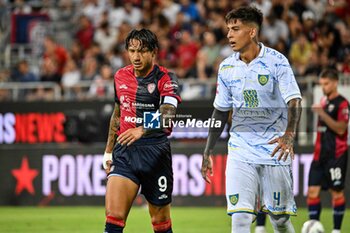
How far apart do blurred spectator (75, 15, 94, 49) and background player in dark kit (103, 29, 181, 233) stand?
14.2 meters

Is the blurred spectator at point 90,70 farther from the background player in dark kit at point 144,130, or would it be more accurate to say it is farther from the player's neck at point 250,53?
the player's neck at point 250,53

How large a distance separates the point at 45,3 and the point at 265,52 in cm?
1742

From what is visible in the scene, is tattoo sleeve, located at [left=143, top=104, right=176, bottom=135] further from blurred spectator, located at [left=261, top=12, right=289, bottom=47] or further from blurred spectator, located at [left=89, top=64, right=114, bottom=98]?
blurred spectator, located at [left=261, top=12, right=289, bottom=47]

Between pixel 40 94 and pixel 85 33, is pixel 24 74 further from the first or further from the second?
pixel 85 33

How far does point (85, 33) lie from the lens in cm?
2386

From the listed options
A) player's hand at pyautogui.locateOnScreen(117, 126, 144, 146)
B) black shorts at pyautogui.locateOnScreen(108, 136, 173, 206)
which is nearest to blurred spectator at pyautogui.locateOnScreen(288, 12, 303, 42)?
black shorts at pyautogui.locateOnScreen(108, 136, 173, 206)

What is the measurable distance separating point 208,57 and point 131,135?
11.4 m

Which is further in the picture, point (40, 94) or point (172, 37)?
point (172, 37)

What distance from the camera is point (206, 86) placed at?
1912 cm

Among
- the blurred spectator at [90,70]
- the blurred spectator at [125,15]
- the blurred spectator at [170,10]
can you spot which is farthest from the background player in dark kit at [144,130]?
the blurred spectator at [125,15]

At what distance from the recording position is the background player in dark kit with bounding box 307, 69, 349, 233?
44.7 feet

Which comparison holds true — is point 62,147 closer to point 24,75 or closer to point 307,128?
point 24,75

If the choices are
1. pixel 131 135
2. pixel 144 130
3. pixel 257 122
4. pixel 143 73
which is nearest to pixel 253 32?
pixel 257 122

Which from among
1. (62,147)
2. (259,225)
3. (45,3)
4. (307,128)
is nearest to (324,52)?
(307,128)
